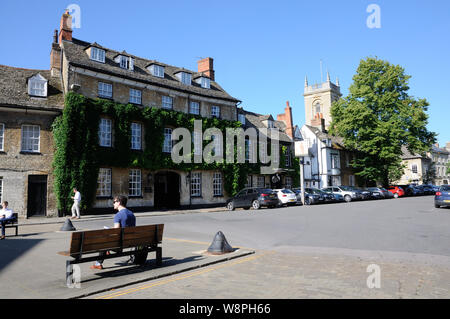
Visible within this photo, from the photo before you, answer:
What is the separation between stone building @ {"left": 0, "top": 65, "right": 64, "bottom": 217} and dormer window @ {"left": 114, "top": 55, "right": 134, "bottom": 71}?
580 centimetres

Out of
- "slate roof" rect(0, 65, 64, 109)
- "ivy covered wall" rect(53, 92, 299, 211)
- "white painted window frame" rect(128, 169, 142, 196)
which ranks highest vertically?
"slate roof" rect(0, 65, 64, 109)

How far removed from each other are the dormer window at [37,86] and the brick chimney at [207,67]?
17069 millimetres

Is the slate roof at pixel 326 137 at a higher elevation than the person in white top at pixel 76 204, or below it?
higher

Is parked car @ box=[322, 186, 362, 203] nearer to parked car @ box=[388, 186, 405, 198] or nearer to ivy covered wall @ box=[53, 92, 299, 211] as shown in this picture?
parked car @ box=[388, 186, 405, 198]

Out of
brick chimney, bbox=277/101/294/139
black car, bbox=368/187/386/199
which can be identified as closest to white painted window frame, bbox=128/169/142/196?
brick chimney, bbox=277/101/294/139

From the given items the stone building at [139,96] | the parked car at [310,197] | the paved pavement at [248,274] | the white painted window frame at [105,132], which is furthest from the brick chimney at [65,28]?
the parked car at [310,197]

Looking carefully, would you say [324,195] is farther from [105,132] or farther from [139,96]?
[105,132]

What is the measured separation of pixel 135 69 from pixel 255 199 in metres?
14.6

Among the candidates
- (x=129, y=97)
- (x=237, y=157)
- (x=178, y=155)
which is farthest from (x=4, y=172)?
(x=237, y=157)

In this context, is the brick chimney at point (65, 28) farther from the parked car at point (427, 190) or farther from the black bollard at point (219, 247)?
the parked car at point (427, 190)

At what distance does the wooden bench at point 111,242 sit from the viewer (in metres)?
5.82

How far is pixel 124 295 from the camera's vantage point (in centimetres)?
521

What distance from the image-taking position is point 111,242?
637 cm

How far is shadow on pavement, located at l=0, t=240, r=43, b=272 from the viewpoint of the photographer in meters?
7.82
